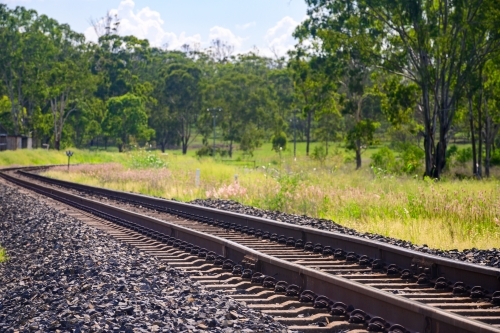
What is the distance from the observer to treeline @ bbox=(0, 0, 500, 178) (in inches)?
1511

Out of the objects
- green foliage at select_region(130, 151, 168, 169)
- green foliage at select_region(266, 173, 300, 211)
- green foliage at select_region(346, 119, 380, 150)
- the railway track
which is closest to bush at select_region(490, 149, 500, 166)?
green foliage at select_region(346, 119, 380, 150)

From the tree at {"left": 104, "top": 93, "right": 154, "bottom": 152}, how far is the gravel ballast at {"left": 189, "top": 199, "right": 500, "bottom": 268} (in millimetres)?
75771

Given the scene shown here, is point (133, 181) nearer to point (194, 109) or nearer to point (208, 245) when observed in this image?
point (208, 245)

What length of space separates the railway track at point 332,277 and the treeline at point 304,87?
84.6 feet

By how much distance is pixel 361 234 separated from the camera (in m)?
13.2

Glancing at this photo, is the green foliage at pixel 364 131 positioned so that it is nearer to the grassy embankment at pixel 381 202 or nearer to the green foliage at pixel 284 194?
the grassy embankment at pixel 381 202

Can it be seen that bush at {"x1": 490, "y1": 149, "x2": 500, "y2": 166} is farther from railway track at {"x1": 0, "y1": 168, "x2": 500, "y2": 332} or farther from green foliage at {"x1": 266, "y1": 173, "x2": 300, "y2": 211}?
railway track at {"x1": 0, "y1": 168, "x2": 500, "y2": 332}

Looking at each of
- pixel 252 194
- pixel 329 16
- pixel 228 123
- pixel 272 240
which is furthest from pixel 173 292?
pixel 228 123

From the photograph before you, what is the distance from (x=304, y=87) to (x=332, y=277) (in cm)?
4970

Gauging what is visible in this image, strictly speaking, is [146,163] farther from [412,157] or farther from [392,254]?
[392,254]

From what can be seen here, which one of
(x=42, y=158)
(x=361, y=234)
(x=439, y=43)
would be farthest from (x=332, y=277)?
(x=42, y=158)

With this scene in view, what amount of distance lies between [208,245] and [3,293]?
3064mm

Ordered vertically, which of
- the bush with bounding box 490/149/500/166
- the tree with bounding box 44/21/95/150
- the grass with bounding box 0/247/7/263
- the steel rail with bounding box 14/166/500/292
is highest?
the tree with bounding box 44/21/95/150

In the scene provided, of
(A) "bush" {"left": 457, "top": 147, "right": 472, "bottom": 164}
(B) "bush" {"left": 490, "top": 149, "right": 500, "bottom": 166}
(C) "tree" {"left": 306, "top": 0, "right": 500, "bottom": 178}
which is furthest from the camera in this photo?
(A) "bush" {"left": 457, "top": 147, "right": 472, "bottom": 164}
